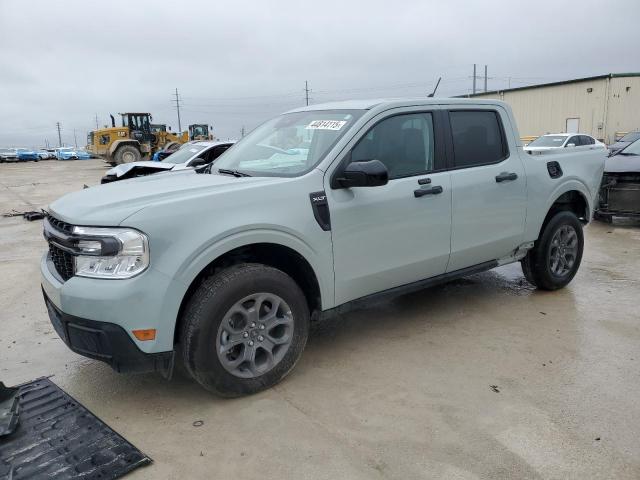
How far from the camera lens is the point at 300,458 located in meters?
2.67

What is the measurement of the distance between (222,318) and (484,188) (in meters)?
2.45

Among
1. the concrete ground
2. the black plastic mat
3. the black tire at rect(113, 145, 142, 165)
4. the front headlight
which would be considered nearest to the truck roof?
the concrete ground

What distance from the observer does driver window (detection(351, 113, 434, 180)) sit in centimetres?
373

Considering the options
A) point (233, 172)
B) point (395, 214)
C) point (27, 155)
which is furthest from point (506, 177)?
point (27, 155)

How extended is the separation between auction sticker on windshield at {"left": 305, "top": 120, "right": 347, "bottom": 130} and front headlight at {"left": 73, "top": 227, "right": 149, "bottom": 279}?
1621 millimetres

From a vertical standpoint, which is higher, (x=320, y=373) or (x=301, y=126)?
(x=301, y=126)

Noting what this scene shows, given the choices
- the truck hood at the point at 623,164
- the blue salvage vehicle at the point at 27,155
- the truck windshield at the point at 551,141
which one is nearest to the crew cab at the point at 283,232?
the truck hood at the point at 623,164

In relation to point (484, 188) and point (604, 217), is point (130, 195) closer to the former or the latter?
point (484, 188)

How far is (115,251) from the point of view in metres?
2.77

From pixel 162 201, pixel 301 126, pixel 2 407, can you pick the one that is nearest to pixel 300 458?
pixel 162 201

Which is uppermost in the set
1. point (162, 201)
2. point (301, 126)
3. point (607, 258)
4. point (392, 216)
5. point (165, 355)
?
point (301, 126)

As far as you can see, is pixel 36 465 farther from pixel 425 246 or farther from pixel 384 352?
pixel 425 246

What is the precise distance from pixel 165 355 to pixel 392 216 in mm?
1772

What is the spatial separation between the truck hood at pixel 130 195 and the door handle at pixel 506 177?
2.04 m
